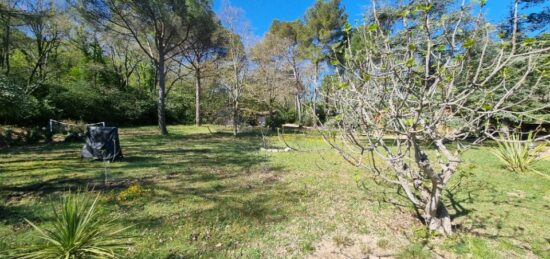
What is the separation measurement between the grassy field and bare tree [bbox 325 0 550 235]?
1.52 feet

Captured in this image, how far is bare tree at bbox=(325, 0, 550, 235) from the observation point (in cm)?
186

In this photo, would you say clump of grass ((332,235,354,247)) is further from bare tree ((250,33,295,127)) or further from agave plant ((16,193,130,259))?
bare tree ((250,33,295,127))

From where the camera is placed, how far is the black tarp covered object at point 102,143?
20.9ft

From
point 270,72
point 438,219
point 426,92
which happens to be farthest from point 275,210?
point 270,72

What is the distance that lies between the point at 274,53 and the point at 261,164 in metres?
12.3

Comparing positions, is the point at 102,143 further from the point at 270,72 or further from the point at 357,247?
the point at 270,72

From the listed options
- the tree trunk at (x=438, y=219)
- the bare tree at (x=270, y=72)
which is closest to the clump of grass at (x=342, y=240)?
the tree trunk at (x=438, y=219)

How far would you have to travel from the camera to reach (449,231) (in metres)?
2.86

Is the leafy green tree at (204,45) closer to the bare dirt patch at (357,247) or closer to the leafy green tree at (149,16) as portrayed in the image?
the leafy green tree at (149,16)

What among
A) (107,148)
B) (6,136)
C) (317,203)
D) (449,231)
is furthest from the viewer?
(6,136)

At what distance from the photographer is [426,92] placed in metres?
2.32

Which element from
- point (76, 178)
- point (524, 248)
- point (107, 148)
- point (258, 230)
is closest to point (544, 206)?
point (524, 248)

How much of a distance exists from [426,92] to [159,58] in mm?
12423

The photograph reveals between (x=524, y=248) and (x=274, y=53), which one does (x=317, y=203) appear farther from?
(x=274, y=53)
